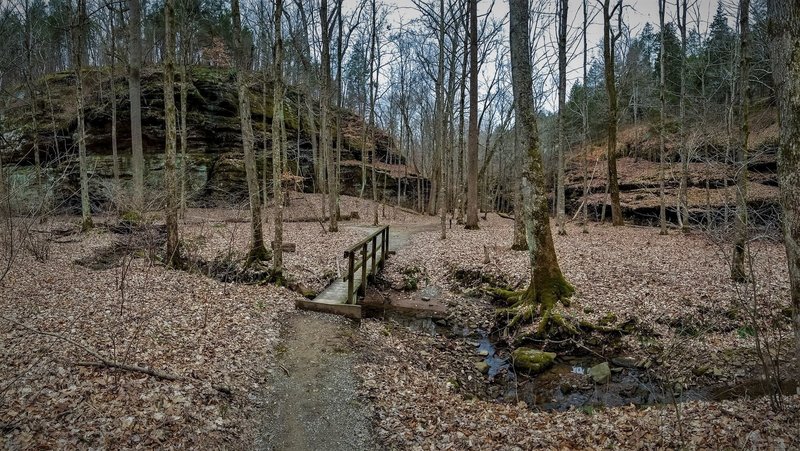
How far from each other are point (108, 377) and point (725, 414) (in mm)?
6843

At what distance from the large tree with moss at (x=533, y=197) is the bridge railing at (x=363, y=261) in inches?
138

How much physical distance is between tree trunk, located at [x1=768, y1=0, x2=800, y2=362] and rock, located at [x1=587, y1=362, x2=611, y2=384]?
348 cm

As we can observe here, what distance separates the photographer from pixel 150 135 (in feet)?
84.0

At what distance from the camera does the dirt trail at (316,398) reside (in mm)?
4629

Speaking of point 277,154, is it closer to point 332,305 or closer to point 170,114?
point 170,114

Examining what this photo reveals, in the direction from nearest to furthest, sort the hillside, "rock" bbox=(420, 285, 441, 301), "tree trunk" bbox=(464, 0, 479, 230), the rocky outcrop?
1. "rock" bbox=(420, 285, 441, 301)
2. "tree trunk" bbox=(464, 0, 479, 230)
3. the hillside
4. the rocky outcrop

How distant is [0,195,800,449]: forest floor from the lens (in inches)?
163

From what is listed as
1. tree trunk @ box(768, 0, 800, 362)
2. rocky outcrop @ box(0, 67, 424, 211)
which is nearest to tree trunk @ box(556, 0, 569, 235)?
tree trunk @ box(768, 0, 800, 362)

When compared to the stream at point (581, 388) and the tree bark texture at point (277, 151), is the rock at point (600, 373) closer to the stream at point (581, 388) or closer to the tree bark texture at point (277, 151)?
the stream at point (581, 388)

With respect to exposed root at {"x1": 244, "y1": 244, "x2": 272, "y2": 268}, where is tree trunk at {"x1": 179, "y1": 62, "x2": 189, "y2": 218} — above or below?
above

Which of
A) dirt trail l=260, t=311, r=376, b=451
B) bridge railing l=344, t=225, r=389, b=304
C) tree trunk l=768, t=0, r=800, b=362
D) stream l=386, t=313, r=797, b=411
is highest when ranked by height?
tree trunk l=768, t=0, r=800, b=362

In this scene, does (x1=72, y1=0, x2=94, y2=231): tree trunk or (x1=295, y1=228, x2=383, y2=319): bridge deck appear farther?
(x1=72, y1=0, x2=94, y2=231): tree trunk

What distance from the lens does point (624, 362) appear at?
6.86m

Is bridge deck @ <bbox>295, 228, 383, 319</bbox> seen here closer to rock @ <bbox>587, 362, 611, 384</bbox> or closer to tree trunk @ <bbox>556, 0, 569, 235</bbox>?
rock @ <bbox>587, 362, 611, 384</bbox>
